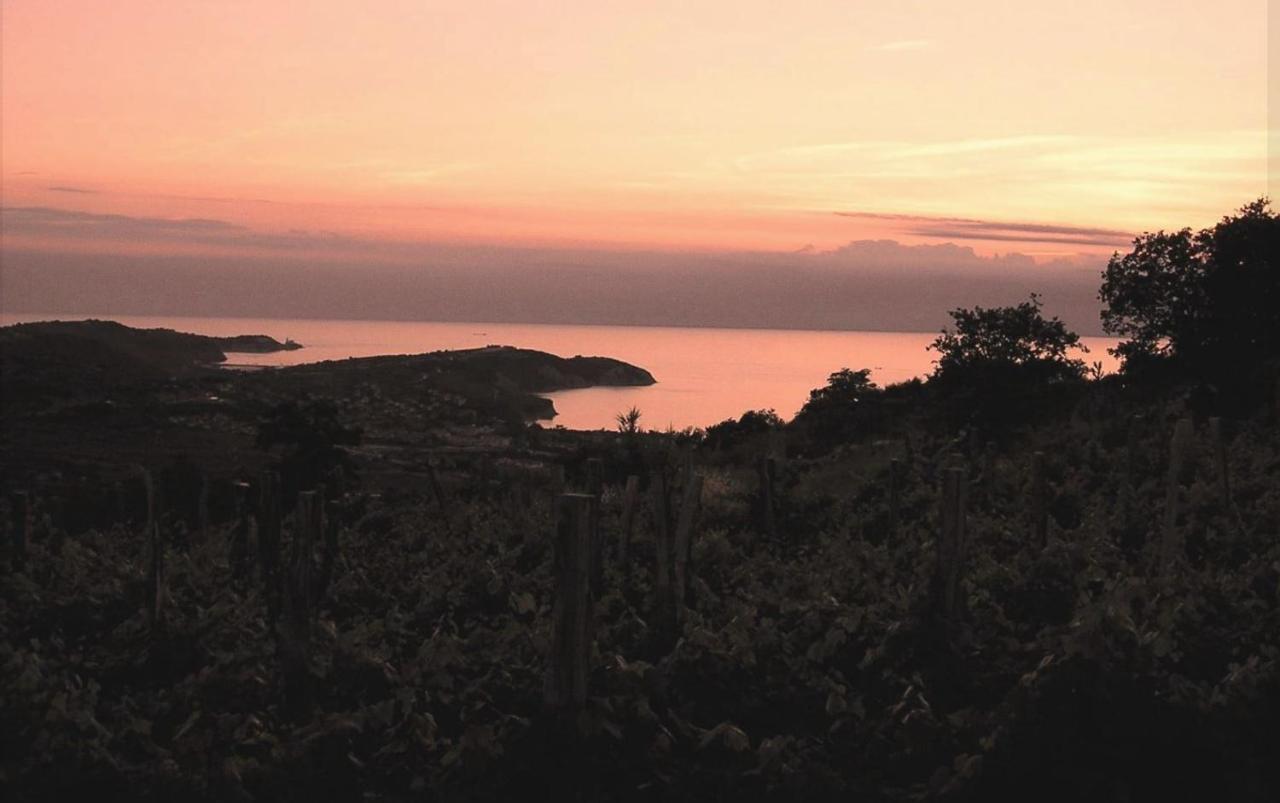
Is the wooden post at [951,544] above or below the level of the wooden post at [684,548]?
above

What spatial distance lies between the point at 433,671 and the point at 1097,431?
2812 cm

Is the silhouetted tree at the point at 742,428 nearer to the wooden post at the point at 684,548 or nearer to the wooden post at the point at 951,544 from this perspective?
the wooden post at the point at 684,548

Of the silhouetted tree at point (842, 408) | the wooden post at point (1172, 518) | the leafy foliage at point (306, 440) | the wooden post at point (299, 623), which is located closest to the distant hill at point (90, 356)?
the leafy foliage at point (306, 440)

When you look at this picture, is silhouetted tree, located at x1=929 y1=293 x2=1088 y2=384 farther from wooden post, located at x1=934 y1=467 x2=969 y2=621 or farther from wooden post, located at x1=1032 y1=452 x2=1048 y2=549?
wooden post, located at x1=934 y1=467 x2=969 y2=621

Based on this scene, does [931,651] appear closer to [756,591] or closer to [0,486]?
[756,591]

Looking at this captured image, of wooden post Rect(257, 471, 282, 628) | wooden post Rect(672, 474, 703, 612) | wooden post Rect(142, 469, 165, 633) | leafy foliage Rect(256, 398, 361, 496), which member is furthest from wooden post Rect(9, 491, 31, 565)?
leafy foliage Rect(256, 398, 361, 496)

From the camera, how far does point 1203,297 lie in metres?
43.3

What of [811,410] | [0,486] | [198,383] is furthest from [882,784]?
[198,383]

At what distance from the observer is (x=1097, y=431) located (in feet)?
109

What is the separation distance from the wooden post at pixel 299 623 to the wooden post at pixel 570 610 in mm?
2126

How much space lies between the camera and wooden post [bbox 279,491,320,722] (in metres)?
9.21

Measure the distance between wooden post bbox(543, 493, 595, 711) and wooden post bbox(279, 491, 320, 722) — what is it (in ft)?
6.98

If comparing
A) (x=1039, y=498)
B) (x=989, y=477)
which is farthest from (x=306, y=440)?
(x=1039, y=498)

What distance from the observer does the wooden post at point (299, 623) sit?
9.21m
